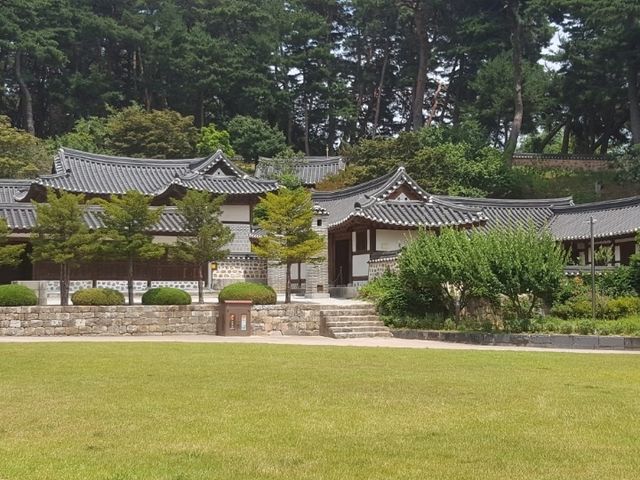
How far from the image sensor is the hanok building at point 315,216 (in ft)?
96.0

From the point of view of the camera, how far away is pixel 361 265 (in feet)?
101

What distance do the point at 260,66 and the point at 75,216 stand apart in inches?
1660

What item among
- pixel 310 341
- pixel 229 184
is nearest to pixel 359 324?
pixel 310 341

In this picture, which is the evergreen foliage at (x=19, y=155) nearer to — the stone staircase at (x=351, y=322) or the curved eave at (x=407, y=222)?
the curved eave at (x=407, y=222)

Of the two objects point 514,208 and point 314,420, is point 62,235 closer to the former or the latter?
point 314,420

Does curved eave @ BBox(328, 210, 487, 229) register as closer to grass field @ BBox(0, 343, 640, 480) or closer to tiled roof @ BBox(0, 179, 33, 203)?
grass field @ BBox(0, 343, 640, 480)

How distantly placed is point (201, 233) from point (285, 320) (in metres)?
4.34

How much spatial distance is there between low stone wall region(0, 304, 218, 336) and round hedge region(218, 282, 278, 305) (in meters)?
0.59

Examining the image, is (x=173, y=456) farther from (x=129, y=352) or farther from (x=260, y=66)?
(x=260, y=66)

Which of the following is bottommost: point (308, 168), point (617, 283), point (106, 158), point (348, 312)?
point (348, 312)

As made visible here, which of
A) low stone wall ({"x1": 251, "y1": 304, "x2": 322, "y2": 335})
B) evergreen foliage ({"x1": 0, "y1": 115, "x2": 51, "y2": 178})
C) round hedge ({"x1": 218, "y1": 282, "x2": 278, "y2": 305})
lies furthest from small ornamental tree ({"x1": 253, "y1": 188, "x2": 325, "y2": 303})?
evergreen foliage ({"x1": 0, "y1": 115, "x2": 51, "y2": 178})

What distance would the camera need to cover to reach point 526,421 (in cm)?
762

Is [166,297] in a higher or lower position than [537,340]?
higher

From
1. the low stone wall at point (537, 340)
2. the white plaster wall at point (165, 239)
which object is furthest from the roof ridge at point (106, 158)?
the low stone wall at point (537, 340)
